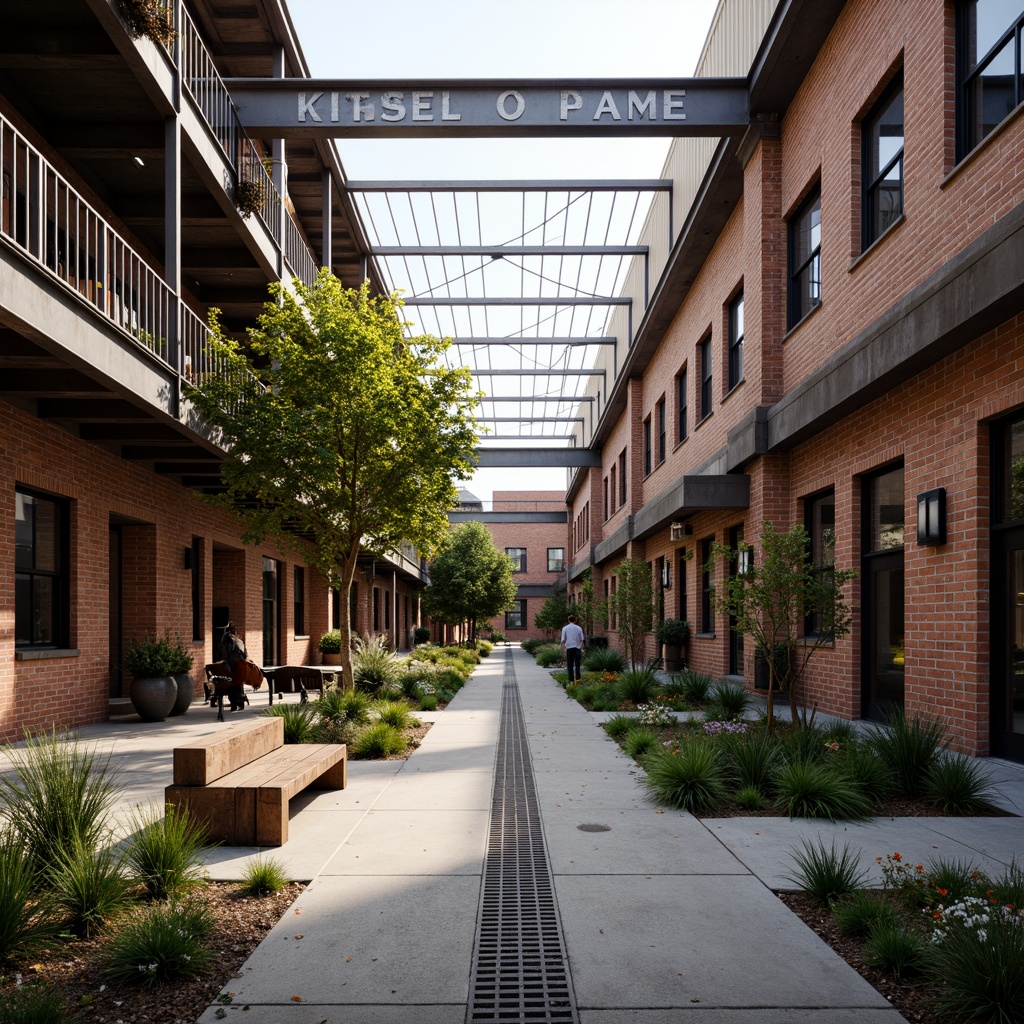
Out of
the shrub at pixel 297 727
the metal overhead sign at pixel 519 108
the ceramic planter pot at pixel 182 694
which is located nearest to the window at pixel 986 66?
the metal overhead sign at pixel 519 108

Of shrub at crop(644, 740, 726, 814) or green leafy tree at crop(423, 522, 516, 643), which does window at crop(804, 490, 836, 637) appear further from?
green leafy tree at crop(423, 522, 516, 643)

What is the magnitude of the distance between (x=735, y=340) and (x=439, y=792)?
37.2 feet

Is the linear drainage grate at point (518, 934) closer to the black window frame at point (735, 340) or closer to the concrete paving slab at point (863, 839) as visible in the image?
the concrete paving slab at point (863, 839)

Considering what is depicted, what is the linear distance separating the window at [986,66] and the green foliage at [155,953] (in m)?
8.71

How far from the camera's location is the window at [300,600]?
25.9m

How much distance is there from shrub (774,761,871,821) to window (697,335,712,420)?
12317 millimetres

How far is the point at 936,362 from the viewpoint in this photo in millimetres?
9094

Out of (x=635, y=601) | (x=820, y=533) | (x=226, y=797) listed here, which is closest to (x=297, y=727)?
(x=226, y=797)

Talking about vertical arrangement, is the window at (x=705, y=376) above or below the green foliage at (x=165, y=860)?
above

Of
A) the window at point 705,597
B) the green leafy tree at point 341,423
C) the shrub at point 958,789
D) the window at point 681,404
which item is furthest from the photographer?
the window at point 681,404

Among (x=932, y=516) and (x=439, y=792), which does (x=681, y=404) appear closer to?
(x=932, y=516)

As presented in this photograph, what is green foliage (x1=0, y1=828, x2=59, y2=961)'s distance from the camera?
3988 millimetres

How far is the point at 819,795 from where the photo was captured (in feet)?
22.9

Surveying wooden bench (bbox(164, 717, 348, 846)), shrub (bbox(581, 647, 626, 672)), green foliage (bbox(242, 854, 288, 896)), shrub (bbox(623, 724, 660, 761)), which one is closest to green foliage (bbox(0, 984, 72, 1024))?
green foliage (bbox(242, 854, 288, 896))
